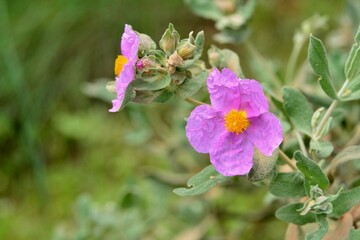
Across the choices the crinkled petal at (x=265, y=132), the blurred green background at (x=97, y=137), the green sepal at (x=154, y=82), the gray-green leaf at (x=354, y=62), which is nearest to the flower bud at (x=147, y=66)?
the green sepal at (x=154, y=82)

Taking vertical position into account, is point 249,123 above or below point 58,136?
above

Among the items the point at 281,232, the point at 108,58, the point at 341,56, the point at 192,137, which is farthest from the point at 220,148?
the point at 108,58

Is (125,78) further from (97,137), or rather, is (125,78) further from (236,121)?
(97,137)

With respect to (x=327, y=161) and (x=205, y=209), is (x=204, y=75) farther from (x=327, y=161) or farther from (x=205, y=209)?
(x=205, y=209)

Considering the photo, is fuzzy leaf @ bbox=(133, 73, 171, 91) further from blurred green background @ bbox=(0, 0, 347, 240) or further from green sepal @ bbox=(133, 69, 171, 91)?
blurred green background @ bbox=(0, 0, 347, 240)

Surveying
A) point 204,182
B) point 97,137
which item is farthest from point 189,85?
point 97,137

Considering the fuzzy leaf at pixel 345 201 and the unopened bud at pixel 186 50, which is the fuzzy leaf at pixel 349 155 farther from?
the unopened bud at pixel 186 50

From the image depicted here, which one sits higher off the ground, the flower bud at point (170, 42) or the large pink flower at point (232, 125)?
the flower bud at point (170, 42)
